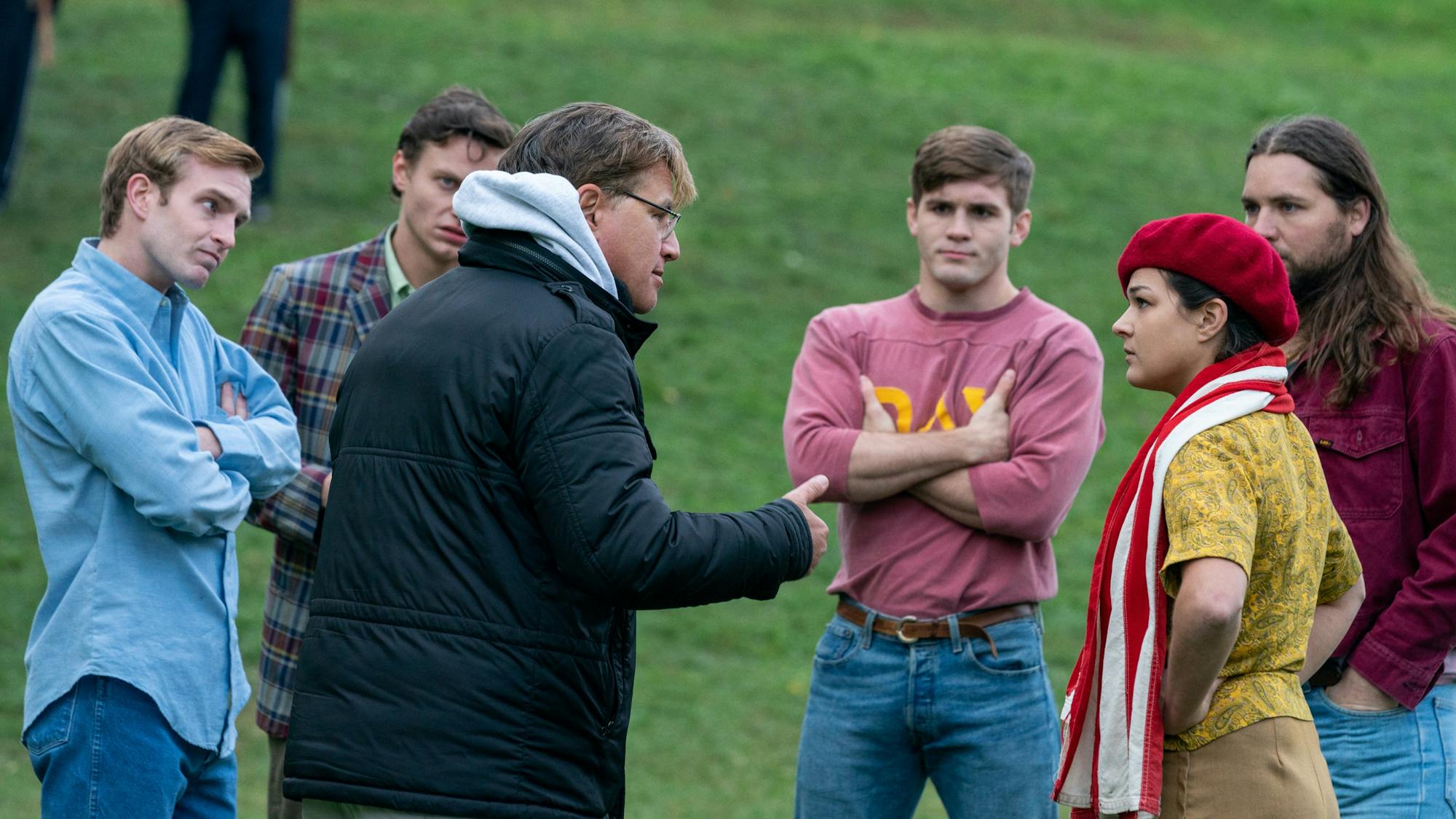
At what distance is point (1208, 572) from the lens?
2898mm

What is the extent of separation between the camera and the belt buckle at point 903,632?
412 centimetres

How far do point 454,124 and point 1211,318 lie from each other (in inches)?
82.7

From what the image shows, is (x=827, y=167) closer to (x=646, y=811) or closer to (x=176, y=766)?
(x=646, y=811)

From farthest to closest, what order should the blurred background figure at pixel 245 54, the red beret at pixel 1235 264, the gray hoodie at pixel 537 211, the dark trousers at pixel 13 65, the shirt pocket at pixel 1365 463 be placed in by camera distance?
the blurred background figure at pixel 245 54, the dark trousers at pixel 13 65, the shirt pocket at pixel 1365 463, the red beret at pixel 1235 264, the gray hoodie at pixel 537 211

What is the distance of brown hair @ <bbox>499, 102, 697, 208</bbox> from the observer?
3039 mm

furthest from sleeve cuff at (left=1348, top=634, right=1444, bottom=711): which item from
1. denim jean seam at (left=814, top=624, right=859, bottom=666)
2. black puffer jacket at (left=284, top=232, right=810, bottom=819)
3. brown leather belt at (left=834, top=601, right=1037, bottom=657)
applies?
black puffer jacket at (left=284, top=232, right=810, bottom=819)

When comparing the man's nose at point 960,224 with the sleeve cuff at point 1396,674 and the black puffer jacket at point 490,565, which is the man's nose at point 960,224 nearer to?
the sleeve cuff at point 1396,674

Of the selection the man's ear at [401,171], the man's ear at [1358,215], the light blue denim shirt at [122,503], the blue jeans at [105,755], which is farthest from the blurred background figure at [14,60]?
the man's ear at [1358,215]

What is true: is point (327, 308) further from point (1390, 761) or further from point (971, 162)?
point (1390, 761)

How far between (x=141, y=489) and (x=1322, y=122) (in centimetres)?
288

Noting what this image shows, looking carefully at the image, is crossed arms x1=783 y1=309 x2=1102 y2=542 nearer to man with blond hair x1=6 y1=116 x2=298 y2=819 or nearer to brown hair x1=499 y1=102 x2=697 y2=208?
brown hair x1=499 y1=102 x2=697 y2=208

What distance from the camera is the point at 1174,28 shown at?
2022 cm

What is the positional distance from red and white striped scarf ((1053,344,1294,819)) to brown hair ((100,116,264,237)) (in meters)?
2.11

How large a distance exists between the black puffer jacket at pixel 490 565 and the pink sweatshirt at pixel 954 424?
1415 mm
